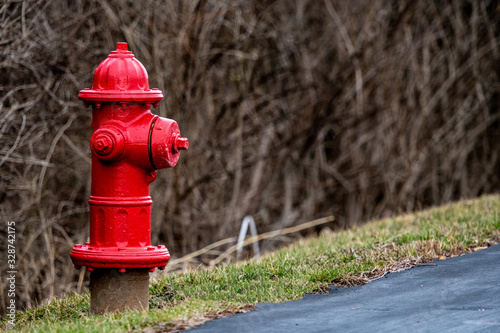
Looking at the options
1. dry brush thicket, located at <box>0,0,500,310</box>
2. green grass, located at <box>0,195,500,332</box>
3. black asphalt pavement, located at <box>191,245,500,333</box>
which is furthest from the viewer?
dry brush thicket, located at <box>0,0,500,310</box>

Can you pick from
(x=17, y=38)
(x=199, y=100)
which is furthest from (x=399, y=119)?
(x=17, y=38)

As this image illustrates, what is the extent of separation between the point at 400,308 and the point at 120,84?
1.96 metres

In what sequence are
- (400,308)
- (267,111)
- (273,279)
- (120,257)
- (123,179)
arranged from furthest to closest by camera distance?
(267,111)
(273,279)
(123,179)
(120,257)
(400,308)

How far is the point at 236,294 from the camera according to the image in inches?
169

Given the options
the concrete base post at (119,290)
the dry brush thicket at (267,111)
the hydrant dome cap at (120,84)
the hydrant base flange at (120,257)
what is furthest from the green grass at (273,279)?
the dry brush thicket at (267,111)

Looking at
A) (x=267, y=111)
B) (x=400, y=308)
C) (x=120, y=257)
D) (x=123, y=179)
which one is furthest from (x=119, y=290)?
(x=267, y=111)

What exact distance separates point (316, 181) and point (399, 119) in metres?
1.90

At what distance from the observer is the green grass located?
3814mm

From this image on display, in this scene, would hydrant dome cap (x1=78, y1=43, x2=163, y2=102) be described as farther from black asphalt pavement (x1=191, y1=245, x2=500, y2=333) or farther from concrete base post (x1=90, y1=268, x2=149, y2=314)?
black asphalt pavement (x1=191, y1=245, x2=500, y2=333)

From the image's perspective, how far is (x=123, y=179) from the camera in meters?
4.16

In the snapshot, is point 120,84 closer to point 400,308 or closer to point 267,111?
point 400,308

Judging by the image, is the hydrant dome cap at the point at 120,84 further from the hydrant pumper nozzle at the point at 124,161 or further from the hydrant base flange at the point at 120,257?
the hydrant base flange at the point at 120,257

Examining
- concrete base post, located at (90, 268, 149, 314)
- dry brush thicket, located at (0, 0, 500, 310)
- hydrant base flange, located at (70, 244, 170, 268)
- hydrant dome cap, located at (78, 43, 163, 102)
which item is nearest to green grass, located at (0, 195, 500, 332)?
concrete base post, located at (90, 268, 149, 314)

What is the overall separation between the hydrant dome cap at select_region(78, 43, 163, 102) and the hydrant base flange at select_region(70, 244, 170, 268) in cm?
84
